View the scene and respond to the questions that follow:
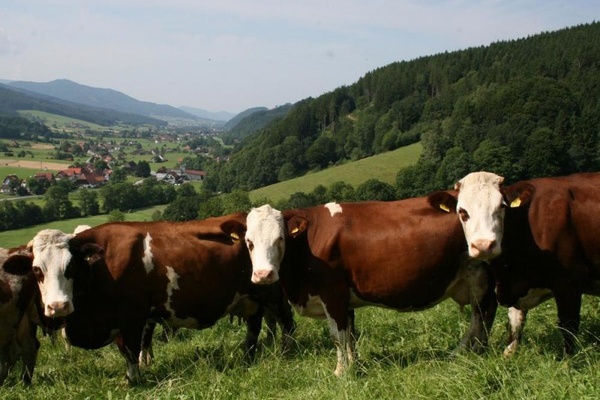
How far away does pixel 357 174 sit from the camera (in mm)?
85438

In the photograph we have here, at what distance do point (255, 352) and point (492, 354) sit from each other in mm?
3259

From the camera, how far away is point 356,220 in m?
6.89

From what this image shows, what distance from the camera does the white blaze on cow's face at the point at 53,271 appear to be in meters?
6.33

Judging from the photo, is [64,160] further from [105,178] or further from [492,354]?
[492,354]

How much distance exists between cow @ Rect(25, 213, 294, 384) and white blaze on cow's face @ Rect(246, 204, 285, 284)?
2.23ft

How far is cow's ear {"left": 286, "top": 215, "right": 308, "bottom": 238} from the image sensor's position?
6738 mm

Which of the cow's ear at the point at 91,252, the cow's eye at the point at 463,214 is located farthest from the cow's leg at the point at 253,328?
the cow's eye at the point at 463,214

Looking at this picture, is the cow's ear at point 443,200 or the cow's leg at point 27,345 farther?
the cow's leg at point 27,345

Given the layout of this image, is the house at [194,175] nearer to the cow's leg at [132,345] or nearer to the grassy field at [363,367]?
the grassy field at [363,367]

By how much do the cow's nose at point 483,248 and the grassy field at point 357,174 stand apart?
73.5 m

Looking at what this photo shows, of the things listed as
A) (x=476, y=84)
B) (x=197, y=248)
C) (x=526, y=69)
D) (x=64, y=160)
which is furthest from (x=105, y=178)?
(x=197, y=248)

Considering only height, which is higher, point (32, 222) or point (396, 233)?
point (396, 233)

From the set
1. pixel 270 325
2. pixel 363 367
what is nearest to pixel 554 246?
pixel 363 367

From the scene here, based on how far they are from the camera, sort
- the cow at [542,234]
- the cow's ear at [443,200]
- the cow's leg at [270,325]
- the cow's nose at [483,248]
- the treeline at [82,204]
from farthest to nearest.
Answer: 1. the treeline at [82,204]
2. the cow's leg at [270,325]
3. the cow's ear at [443,200]
4. the cow at [542,234]
5. the cow's nose at [483,248]
